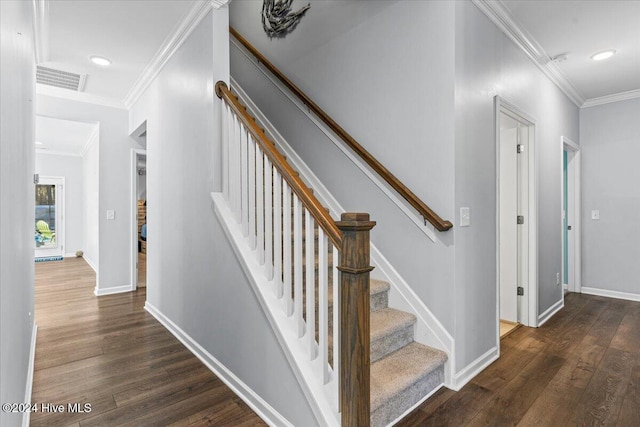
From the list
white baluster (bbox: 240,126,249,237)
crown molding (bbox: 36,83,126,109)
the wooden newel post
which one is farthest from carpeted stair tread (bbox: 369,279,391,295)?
crown molding (bbox: 36,83,126,109)

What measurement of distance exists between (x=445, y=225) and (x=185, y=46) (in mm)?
2478

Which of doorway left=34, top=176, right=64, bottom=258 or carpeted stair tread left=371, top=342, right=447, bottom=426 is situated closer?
carpeted stair tread left=371, top=342, right=447, bottom=426

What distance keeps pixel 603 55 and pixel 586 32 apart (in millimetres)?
637

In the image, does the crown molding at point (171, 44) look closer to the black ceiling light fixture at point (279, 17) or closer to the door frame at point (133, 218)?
the door frame at point (133, 218)

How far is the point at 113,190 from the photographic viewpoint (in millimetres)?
4637

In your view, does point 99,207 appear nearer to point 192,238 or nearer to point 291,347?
point 192,238

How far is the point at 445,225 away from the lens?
2057 mm

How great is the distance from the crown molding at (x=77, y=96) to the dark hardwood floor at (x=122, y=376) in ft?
8.43

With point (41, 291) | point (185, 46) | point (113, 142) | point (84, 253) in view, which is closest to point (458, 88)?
point (185, 46)

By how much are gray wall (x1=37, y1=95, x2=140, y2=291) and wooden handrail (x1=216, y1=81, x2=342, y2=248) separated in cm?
312

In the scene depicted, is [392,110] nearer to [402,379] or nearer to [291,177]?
[291,177]

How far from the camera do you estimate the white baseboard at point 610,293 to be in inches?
162

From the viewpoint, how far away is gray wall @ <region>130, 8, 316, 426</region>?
6.12 feet

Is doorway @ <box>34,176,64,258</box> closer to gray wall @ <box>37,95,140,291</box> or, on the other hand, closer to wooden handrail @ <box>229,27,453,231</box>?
gray wall @ <box>37,95,140,291</box>
